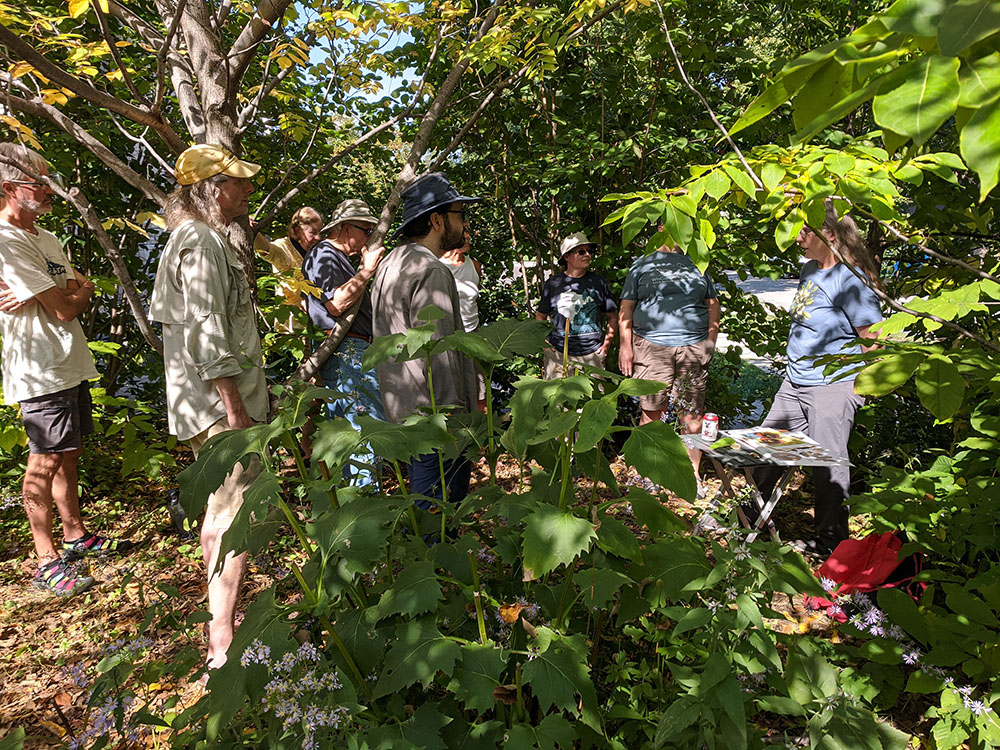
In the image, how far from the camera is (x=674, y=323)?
437 centimetres

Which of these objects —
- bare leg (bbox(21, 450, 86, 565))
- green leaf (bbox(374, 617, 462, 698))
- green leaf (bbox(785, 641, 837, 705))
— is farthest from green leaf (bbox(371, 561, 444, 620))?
bare leg (bbox(21, 450, 86, 565))

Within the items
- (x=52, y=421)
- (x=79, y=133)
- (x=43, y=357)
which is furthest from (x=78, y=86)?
(x=52, y=421)

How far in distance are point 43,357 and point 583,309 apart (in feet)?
11.5

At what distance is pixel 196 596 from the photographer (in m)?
3.35

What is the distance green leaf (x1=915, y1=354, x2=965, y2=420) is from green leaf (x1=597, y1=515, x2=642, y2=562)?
2.44ft

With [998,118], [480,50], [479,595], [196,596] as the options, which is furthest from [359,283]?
[998,118]

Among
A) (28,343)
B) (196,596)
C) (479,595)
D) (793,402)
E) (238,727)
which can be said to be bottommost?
(196,596)

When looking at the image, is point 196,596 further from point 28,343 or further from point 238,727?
point 238,727

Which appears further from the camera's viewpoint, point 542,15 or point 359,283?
point 542,15

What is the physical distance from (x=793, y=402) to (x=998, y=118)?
10.5ft

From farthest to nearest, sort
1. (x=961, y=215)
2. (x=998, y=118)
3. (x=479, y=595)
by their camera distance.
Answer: (x=961, y=215)
(x=479, y=595)
(x=998, y=118)

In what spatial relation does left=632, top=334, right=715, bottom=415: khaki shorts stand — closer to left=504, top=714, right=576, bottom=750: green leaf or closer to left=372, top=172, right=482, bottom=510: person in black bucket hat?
left=372, top=172, right=482, bottom=510: person in black bucket hat

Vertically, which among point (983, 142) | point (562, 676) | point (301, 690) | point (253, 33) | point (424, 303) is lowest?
point (562, 676)

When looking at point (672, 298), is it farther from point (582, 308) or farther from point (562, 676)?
point (562, 676)
